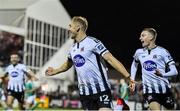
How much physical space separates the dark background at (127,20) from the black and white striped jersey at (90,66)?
44705 mm

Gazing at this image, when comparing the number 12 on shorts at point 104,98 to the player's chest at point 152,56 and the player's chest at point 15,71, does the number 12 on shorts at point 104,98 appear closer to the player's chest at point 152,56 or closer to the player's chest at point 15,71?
the player's chest at point 152,56

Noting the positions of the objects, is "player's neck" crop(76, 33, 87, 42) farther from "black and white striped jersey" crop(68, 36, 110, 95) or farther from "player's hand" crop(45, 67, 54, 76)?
"player's hand" crop(45, 67, 54, 76)

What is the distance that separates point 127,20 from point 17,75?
40.7m

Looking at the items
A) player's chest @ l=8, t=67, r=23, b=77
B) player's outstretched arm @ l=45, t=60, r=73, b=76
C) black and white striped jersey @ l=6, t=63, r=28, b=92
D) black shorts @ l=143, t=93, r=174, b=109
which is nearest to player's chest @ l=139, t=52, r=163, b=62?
black shorts @ l=143, t=93, r=174, b=109

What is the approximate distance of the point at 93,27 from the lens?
199 ft

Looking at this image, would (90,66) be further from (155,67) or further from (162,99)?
(162,99)

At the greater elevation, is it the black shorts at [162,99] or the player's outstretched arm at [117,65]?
the player's outstretched arm at [117,65]

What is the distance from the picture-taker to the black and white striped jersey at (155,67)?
1137 cm

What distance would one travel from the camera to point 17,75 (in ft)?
61.2

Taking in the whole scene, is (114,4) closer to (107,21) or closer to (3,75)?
(107,21)

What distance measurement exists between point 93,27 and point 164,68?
1947 inches

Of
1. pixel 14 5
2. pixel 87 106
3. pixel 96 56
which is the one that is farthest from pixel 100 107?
pixel 14 5

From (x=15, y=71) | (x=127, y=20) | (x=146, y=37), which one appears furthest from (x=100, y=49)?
(x=127, y=20)

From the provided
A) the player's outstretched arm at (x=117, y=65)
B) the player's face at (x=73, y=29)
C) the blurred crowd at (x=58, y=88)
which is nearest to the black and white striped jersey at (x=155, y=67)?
the player's outstretched arm at (x=117, y=65)
